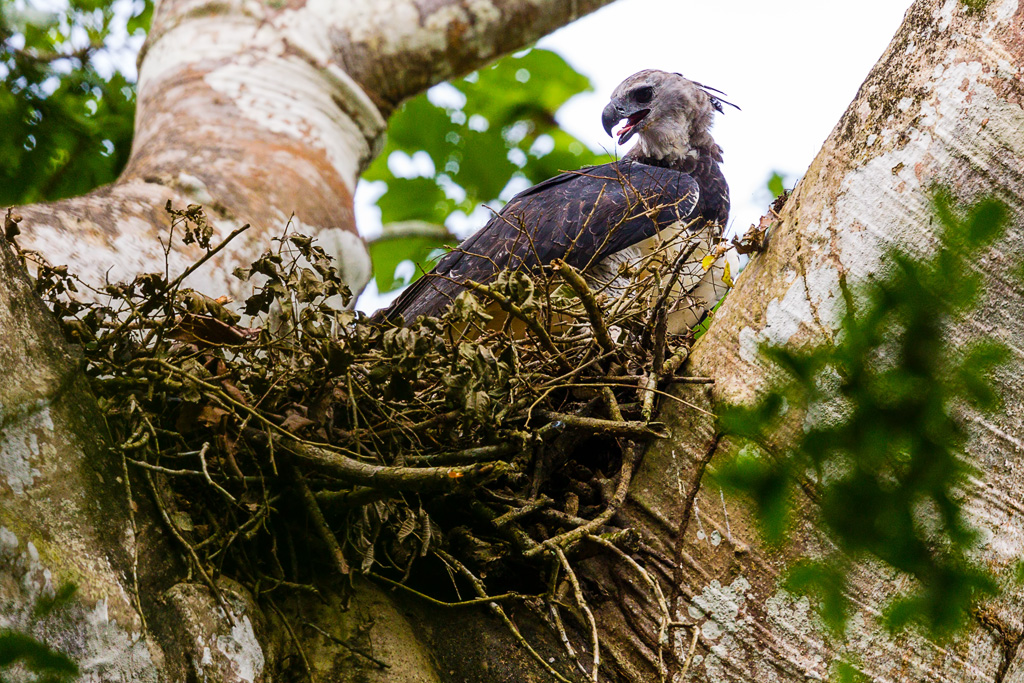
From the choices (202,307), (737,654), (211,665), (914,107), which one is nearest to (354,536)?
(211,665)

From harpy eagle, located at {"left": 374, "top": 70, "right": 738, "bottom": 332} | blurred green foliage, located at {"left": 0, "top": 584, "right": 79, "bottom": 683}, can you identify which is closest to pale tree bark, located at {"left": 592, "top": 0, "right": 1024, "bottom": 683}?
harpy eagle, located at {"left": 374, "top": 70, "right": 738, "bottom": 332}

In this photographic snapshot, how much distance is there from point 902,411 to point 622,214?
215 centimetres

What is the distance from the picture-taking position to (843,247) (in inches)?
70.1

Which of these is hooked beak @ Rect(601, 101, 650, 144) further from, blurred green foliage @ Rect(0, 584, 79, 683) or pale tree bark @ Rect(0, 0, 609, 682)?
blurred green foliage @ Rect(0, 584, 79, 683)

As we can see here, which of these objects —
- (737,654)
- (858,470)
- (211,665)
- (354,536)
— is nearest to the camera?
(858,470)

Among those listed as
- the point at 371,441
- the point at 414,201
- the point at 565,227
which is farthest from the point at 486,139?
the point at 371,441

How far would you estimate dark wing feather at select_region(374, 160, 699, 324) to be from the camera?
9.89 ft

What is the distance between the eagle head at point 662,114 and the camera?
389cm

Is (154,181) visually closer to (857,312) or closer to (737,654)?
(737,654)

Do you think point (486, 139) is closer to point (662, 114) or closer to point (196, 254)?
point (662, 114)

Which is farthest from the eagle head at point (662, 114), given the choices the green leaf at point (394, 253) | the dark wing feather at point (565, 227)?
the green leaf at point (394, 253)

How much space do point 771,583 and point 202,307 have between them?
4.45ft

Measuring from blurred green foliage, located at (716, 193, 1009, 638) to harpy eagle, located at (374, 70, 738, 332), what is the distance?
57.4 inches

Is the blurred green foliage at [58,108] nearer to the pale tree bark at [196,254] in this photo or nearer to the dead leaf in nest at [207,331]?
the pale tree bark at [196,254]
